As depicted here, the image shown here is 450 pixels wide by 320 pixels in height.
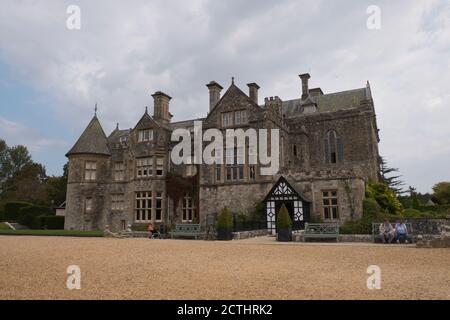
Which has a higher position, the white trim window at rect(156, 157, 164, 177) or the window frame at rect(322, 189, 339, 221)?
the white trim window at rect(156, 157, 164, 177)

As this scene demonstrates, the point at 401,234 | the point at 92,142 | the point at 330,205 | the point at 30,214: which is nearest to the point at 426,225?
the point at 401,234

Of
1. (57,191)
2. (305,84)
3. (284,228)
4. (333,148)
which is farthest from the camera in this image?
(57,191)

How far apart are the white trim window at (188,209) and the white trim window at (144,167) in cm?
360

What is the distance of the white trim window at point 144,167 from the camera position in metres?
29.5

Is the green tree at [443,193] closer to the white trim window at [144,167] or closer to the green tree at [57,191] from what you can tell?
the white trim window at [144,167]

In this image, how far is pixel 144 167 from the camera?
2983 cm

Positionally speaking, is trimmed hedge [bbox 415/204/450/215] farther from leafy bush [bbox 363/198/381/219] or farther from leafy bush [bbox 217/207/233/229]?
leafy bush [bbox 217/207/233/229]

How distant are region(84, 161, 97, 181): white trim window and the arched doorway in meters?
16.4

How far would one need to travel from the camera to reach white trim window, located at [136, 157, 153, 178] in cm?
2954

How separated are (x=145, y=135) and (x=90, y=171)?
611 centimetres

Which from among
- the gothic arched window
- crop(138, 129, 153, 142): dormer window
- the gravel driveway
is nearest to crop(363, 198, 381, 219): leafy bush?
the gothic arched window

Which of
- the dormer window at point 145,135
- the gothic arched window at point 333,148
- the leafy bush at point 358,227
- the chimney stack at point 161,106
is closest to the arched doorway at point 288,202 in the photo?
the leafy bush at point 358,227

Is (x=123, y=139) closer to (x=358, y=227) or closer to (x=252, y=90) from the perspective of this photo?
(x=252, y=90)
